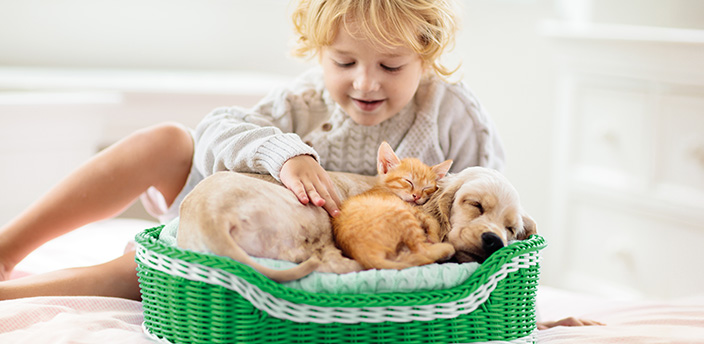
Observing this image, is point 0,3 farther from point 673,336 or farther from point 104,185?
point 673,336

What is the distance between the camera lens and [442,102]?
1.45m

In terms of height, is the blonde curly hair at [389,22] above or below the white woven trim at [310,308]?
above

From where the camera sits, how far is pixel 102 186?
134 centimetres

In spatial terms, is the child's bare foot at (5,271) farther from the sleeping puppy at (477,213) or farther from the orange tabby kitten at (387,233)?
the sleeping puppy at (477,213)

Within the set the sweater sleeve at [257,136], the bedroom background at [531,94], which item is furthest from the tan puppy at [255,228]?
the bedroom background at [531,94]

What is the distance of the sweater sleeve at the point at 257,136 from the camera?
3.73 feet

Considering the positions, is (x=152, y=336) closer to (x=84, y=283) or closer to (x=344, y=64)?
(x=84, y=283)

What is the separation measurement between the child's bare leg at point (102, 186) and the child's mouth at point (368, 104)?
0.36 metres

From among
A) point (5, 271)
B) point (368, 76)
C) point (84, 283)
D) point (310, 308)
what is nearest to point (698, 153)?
point (368, 76)

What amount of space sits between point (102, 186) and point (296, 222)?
542mm

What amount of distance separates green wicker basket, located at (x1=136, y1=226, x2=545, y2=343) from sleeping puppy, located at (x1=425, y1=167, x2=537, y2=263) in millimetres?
34

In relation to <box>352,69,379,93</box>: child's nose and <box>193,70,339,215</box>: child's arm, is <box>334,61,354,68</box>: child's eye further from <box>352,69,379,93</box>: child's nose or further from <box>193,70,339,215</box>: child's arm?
<box>193,70,339,215</box>: child's arm

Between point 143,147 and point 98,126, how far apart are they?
2.38 feet

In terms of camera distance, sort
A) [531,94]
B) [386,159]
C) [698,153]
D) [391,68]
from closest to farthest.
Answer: [386,159] → [391,68] → [698,153] → [531,94]
